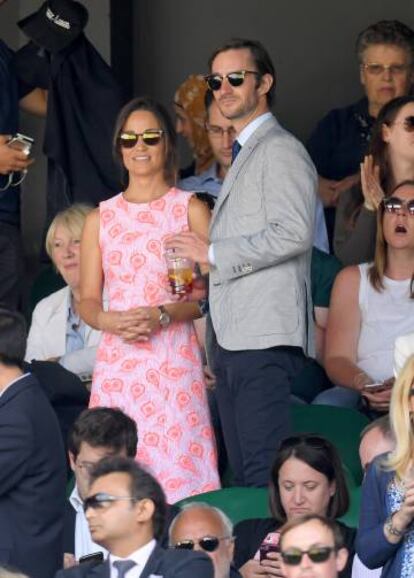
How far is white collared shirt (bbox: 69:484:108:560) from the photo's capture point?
26.3 ft

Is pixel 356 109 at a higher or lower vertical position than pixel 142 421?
higher

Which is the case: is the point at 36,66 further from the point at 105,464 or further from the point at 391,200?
the point at 105,464

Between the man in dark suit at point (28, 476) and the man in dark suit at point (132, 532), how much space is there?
2.69 ft

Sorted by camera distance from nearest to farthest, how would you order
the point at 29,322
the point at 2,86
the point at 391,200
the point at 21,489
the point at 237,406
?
1. the point at 21,489
2. the point at 237,406
3. the point at 391,200
4. the point at 2,86
5. the point at 29,322

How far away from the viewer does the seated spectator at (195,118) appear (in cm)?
1073

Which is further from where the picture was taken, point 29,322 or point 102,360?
point 29,322

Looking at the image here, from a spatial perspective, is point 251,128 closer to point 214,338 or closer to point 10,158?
point 214,338

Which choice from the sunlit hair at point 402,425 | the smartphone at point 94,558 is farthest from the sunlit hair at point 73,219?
the sunlit hair at point 402,425

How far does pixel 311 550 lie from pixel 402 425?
0.63 metres

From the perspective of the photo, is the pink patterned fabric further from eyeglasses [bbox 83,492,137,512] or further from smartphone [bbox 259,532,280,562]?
eyeglasses [bbox 83,492,137,512]

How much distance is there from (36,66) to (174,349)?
2353mm

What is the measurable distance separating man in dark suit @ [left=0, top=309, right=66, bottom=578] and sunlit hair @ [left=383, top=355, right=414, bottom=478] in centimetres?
139

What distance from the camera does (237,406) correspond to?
816 cm

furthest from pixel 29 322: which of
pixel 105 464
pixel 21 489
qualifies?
pixel 105 464
